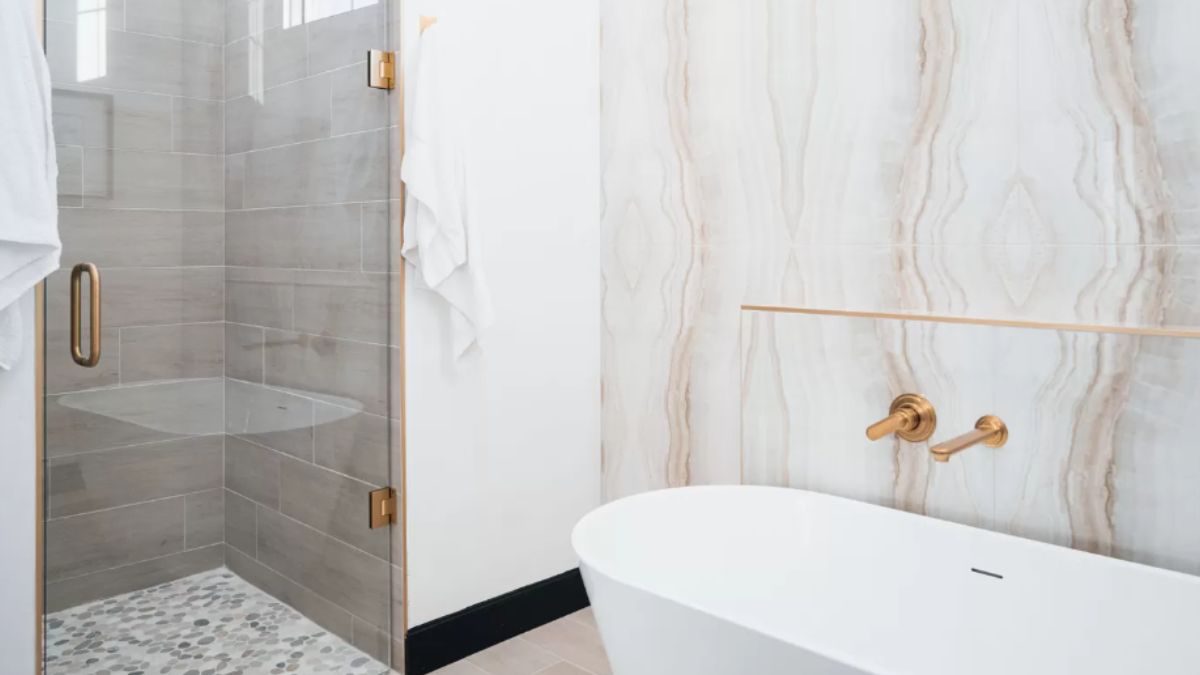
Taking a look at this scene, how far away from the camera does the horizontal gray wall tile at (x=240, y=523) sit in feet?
6.88

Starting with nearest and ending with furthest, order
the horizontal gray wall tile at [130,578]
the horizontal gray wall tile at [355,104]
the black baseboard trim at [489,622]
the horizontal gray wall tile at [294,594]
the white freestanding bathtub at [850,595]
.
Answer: the white freestanding bathtub at [850,595], the horizontal gray wall tile at [130,578], the horizontal gray wall tile at [294,594], the horizontal gray wall tile at [355,104], the black baseboard trim at [489,622]

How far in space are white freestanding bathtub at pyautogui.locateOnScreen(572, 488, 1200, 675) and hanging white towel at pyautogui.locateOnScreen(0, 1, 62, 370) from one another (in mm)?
1204

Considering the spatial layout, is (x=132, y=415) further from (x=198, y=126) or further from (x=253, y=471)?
(x=198, y=126)

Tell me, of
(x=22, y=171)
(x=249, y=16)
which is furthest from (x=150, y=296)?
(x=249, y=16)

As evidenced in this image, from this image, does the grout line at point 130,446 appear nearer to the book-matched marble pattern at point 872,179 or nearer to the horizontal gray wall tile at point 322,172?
the horizontal gray wall tile at point 322,172

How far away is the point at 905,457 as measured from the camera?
7.05 ft

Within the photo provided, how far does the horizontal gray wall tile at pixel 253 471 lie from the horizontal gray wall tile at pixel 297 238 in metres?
0.45

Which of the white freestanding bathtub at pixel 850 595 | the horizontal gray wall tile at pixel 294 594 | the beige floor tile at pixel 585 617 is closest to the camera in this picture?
the white freestanding bathtub at pixel 850 595

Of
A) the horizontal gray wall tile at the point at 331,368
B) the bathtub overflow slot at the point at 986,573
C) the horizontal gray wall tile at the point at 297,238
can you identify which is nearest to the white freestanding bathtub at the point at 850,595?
the bathtub overflow slot at the point at 986,573

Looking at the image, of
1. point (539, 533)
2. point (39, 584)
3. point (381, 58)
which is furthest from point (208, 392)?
point (539, 533)

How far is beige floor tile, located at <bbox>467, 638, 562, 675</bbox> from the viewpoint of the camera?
242cm

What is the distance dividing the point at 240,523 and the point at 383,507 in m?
0.37

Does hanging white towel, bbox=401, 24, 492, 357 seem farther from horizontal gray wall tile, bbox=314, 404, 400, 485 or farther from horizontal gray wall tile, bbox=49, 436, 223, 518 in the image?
horizontal gray wall tile, bbox=49, 436, 223, 518

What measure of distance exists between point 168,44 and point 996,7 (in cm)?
186
